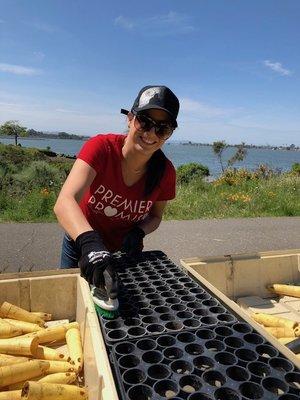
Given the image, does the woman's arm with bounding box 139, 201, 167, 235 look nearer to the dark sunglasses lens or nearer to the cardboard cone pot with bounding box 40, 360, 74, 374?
the dark sunglasses lens

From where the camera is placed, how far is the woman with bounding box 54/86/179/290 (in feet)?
7.89

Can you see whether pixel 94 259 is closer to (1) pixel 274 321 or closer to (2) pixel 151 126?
(2) pixel 151 126

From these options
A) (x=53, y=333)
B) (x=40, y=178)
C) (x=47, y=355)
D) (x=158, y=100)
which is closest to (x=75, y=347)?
(x=47, y=355)

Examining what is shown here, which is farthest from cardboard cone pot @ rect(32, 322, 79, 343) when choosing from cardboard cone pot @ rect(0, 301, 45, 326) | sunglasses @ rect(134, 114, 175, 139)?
sunglasses @ rect(134, 114, 175, 139)

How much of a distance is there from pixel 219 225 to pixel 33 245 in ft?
14.7

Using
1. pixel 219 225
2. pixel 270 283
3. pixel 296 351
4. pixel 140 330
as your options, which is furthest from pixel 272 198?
pixel 140 330

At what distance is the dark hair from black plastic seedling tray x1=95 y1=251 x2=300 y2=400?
774 mm

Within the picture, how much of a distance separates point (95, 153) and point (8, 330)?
1.24 meters

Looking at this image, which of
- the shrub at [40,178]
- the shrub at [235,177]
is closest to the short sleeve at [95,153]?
the shrub at [40,178]

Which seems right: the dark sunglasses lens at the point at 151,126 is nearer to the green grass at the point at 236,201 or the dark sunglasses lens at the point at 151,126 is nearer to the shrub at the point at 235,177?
the green grass at the point at 236,201

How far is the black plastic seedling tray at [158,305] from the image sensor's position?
201 cm

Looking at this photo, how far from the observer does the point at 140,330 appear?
1.98 metres

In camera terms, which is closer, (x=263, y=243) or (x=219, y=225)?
(x=263, y=243)

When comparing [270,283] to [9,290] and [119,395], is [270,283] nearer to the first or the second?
[9,290]
